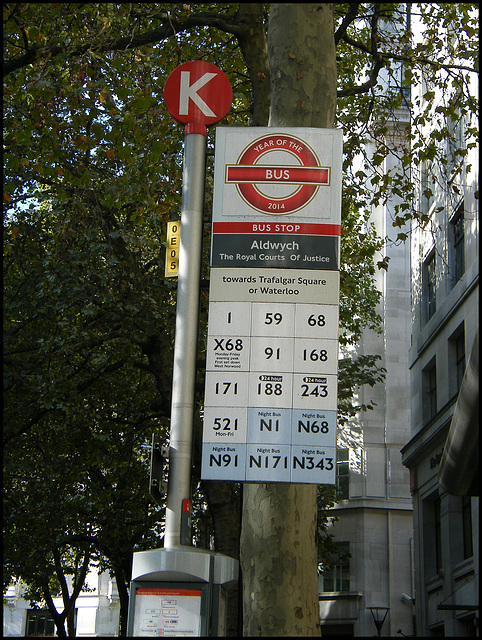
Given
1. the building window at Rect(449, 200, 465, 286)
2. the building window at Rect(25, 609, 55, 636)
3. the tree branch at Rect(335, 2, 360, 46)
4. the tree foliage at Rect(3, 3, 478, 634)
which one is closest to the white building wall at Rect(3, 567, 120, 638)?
the building window at Rect(25, 609, 55, 636)

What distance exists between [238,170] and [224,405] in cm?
187

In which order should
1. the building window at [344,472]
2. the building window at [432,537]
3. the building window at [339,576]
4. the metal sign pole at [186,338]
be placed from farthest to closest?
1. the building window at [344,472]
2. the building window at [339,576]
3. the building window at [432,537]
4. the metal sign pole at [186,338]

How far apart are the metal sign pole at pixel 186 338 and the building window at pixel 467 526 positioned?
61.0ft

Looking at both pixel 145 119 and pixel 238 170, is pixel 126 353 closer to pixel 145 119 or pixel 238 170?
pixel 145 119

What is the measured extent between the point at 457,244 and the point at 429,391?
549 cm

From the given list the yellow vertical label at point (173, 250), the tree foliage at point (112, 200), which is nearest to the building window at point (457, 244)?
the tree foliage at point (112, 200)

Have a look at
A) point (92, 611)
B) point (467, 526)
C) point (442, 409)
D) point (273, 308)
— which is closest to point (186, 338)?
point (273, 308)

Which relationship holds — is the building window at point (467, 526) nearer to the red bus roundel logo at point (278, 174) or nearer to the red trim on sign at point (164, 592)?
the red bus roundel logo at point (278, 174)

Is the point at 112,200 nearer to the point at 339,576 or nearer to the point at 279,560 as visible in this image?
the point at 279,560

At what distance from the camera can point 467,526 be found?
23688mm

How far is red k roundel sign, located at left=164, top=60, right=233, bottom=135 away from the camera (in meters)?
7.17

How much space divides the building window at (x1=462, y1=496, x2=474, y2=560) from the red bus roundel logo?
60.4 feet

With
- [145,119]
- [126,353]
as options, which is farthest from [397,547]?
[145,119]

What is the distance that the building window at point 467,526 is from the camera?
23.5 metres
